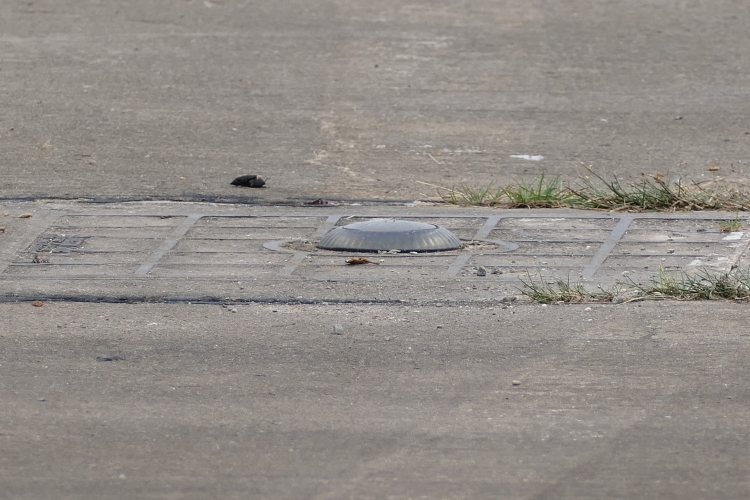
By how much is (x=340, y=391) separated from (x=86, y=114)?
6.37 meters

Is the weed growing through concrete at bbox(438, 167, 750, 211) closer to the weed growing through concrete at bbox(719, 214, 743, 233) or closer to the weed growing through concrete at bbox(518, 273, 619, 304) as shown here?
the weed growing through concrete at bbox(719, 214, 743, 233)

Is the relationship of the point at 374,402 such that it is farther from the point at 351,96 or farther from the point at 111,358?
the point at 351,96

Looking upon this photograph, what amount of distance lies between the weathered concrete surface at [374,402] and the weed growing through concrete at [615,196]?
2.11 m

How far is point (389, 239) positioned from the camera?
6.78 meters

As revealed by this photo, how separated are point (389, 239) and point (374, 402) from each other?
7.86 ft

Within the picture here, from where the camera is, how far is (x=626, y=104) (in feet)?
36.1

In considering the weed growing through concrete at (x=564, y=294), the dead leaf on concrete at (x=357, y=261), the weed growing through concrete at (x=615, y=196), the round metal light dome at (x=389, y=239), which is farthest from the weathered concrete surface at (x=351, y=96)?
the weed growing through concrete at (x=564, y=294)

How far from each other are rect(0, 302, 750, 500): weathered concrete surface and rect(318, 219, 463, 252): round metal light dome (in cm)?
107

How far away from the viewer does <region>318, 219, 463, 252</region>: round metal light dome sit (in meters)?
6.75

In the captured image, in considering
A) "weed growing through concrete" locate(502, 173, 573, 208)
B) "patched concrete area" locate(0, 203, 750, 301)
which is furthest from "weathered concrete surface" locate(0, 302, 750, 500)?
"weed growing through concrete" locate(502, 173, 573, 208)

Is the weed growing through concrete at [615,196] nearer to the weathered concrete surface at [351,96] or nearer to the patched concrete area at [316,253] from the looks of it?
the patched concrete area at [316,253]

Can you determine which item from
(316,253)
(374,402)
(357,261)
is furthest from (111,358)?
(316,253)

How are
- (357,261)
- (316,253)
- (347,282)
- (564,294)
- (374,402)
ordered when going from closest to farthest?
(374,402), (564,294), (347,282), (357,261), (316,253)

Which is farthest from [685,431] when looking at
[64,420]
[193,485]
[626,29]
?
[626,29]
